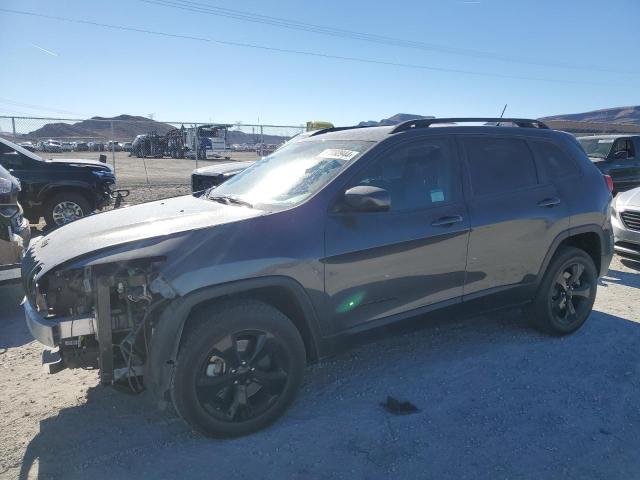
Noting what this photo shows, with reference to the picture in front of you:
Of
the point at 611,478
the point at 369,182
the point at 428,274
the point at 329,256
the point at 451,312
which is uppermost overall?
the point at 369,182

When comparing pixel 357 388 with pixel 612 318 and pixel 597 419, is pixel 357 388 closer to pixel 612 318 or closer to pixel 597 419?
pixel 597 419

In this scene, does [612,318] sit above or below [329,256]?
below

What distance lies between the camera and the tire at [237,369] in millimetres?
2723

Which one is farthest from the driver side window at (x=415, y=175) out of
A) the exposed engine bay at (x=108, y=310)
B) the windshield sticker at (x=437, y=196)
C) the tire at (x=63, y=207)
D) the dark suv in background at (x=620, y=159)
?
the dark suv in background at (x=620, y=159)

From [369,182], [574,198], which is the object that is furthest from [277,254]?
[574,198]

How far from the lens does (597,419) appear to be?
314 centimetres

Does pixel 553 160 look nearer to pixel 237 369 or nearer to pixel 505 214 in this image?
pixel 505 214

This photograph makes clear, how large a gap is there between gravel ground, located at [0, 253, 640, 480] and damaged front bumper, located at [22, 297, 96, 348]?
0.72 meters

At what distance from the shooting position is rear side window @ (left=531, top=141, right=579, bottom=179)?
4.19 m

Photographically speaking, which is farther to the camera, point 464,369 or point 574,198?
point 574,198

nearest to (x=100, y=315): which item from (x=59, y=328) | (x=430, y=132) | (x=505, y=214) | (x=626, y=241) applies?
(x=59, y=328)

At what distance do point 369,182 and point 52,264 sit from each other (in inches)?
78.6

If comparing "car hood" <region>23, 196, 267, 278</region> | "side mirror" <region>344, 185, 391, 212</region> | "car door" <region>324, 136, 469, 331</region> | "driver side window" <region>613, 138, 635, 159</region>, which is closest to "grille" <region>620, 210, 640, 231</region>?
"car door" <region>324, 136, 469, 331</region>

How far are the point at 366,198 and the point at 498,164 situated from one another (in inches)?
60.4
